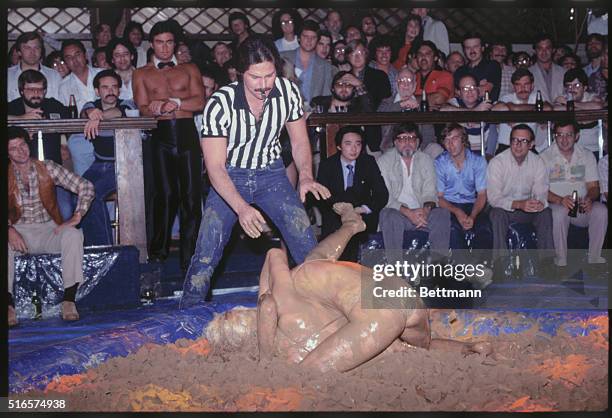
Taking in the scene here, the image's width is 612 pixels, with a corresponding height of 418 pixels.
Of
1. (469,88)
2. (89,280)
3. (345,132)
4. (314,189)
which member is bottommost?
(89,280)

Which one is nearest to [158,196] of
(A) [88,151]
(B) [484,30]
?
(A) [88,151]

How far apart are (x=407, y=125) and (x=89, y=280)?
7.74ft

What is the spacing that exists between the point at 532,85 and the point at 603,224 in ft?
4.49

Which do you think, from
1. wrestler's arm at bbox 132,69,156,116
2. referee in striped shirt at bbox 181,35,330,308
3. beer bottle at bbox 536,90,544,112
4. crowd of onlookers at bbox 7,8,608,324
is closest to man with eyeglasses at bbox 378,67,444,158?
crowd of onlookers at bbox 7,8,608,324

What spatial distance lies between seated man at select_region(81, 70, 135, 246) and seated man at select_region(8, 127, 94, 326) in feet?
1.15

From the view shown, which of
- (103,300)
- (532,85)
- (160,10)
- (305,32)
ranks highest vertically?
(160,10)

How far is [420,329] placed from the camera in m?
2.94

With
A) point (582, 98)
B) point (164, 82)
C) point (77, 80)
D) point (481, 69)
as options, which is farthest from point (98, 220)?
point (582, 98)

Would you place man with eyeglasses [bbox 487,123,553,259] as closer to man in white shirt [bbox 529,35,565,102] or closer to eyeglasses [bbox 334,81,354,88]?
man in white shirt [bbox 529,35,565,102]

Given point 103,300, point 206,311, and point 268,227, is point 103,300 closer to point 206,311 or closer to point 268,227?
point 268,227

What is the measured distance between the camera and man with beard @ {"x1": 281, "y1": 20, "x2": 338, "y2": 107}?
6.39 meters

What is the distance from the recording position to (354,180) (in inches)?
223

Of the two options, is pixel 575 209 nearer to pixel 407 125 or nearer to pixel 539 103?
pixel 539 103

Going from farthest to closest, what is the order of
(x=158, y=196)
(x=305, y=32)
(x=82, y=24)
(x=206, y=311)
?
(x=82, y=24), (x=305, y=32), (x=158, y=196), (x=206, y=311)
